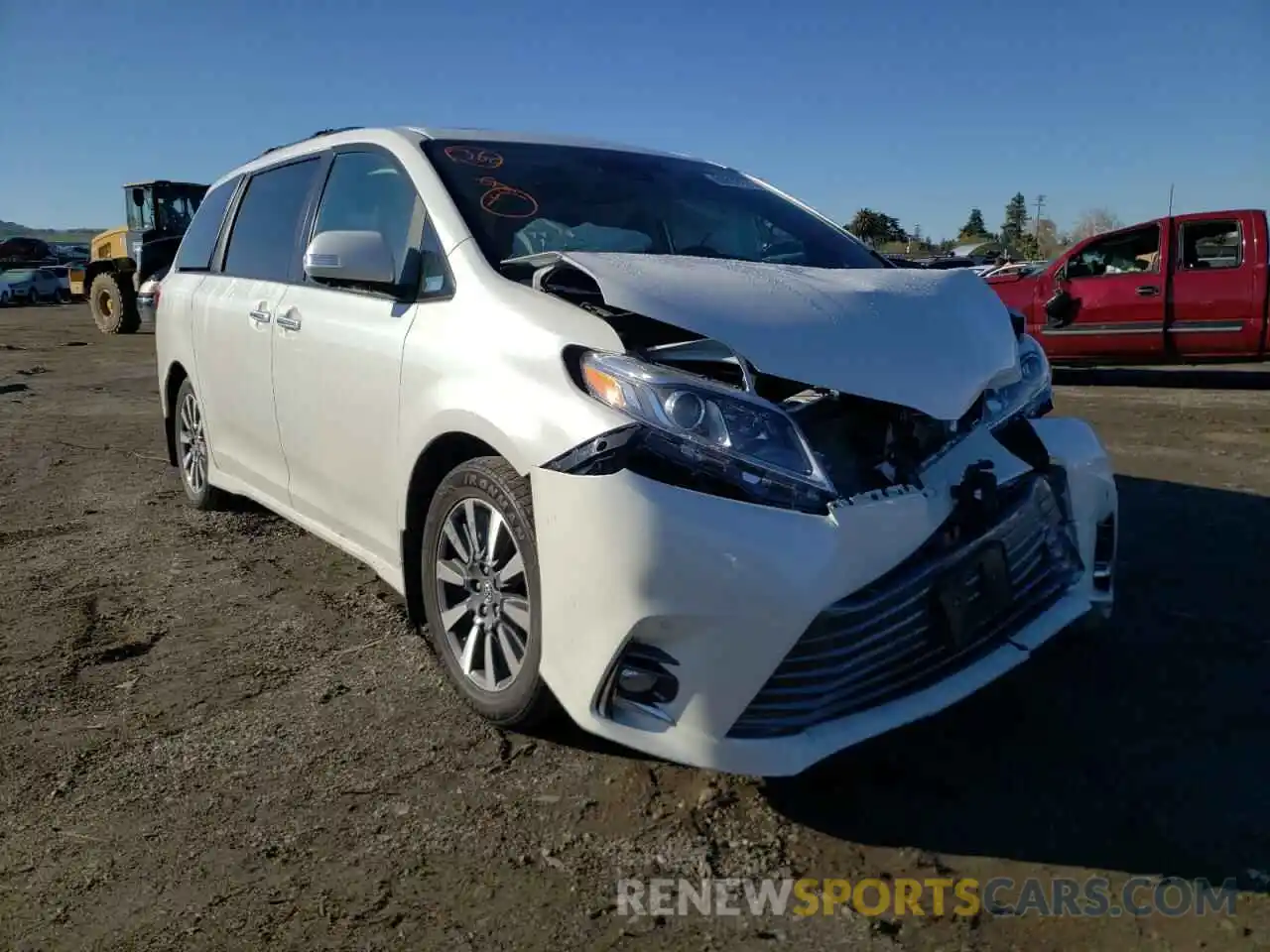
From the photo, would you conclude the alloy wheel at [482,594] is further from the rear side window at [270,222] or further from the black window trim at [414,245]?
the rear side window at [270,222]

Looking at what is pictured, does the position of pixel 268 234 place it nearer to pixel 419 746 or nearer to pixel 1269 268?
pixel 419 746

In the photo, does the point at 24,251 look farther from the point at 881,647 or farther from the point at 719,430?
the point at 881,647

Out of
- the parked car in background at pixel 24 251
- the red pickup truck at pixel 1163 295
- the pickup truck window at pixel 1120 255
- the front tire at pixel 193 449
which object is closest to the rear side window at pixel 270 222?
the front tire at pixel 193 449

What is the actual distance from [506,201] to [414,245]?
12.9 inches

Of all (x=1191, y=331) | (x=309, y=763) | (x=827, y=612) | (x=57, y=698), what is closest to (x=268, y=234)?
(x=57, y=698)

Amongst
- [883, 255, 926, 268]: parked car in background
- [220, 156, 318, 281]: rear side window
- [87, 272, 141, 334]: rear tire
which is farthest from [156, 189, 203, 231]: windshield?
[883, 255, 926, 268]: parked car in background

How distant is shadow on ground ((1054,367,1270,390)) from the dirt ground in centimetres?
701

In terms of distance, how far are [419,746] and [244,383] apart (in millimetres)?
2151

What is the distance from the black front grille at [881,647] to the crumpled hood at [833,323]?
380 mm

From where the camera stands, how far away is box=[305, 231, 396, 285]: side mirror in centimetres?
309

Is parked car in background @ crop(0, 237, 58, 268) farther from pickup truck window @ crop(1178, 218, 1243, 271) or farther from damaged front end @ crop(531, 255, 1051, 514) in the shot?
damaged front end @ crop(531, 255, 1051, 514)

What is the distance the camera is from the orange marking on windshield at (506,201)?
10.4 ft

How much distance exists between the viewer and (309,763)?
2.73m

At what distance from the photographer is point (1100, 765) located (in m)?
2.61
